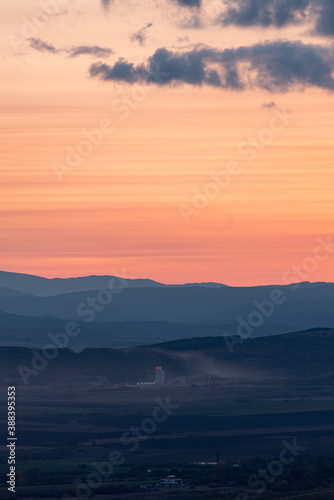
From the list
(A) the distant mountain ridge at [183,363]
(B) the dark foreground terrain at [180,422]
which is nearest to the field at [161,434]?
(B) the dark foreground terrain at [180,422]

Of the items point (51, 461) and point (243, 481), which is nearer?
point (243, 481)

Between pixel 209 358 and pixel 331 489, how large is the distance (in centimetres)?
12212

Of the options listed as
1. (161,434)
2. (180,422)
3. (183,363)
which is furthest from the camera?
(183,363)

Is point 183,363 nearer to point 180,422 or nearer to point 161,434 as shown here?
point 180,422

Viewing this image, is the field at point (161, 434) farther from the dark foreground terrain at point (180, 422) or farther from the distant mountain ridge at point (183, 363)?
the distant mountain ridge at point (183, 363)

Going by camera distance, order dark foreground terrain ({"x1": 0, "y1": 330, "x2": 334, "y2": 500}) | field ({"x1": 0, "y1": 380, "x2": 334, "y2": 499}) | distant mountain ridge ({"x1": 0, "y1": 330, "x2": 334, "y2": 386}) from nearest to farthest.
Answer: dark foreground terrain ({"x1": 0, "y1": 330, "x2": 334, "y2": 500}), field ({"x1": 0, "y1": 380, "x2": 334, "y2": 499}), distant mountain ridge ({"x1": 0, "y1": 330, "x2": 334, "y2": 386})

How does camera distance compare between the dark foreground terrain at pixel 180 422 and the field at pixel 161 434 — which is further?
the field at pixel 161 434

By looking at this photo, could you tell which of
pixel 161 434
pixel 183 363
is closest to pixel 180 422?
pixel 161 434

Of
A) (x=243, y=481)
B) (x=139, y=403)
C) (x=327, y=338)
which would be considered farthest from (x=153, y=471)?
(x=327, y=338)

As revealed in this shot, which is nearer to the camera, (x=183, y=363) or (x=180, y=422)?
(x=180, y=422)

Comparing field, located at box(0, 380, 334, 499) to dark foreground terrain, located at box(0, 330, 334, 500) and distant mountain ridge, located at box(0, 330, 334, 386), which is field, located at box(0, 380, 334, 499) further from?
distant mountain ridge, located at box(0, 330, 334, 386)

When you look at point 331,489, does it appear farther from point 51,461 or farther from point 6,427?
point 6,427

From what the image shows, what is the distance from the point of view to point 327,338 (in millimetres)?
199250

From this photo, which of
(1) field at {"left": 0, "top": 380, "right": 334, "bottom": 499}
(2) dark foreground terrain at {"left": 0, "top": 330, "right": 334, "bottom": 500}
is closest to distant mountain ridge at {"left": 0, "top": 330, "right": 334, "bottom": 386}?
(2) dark foreground terrain at {"left": 0, "top": 330, "right": 334, "bottom": 500}
